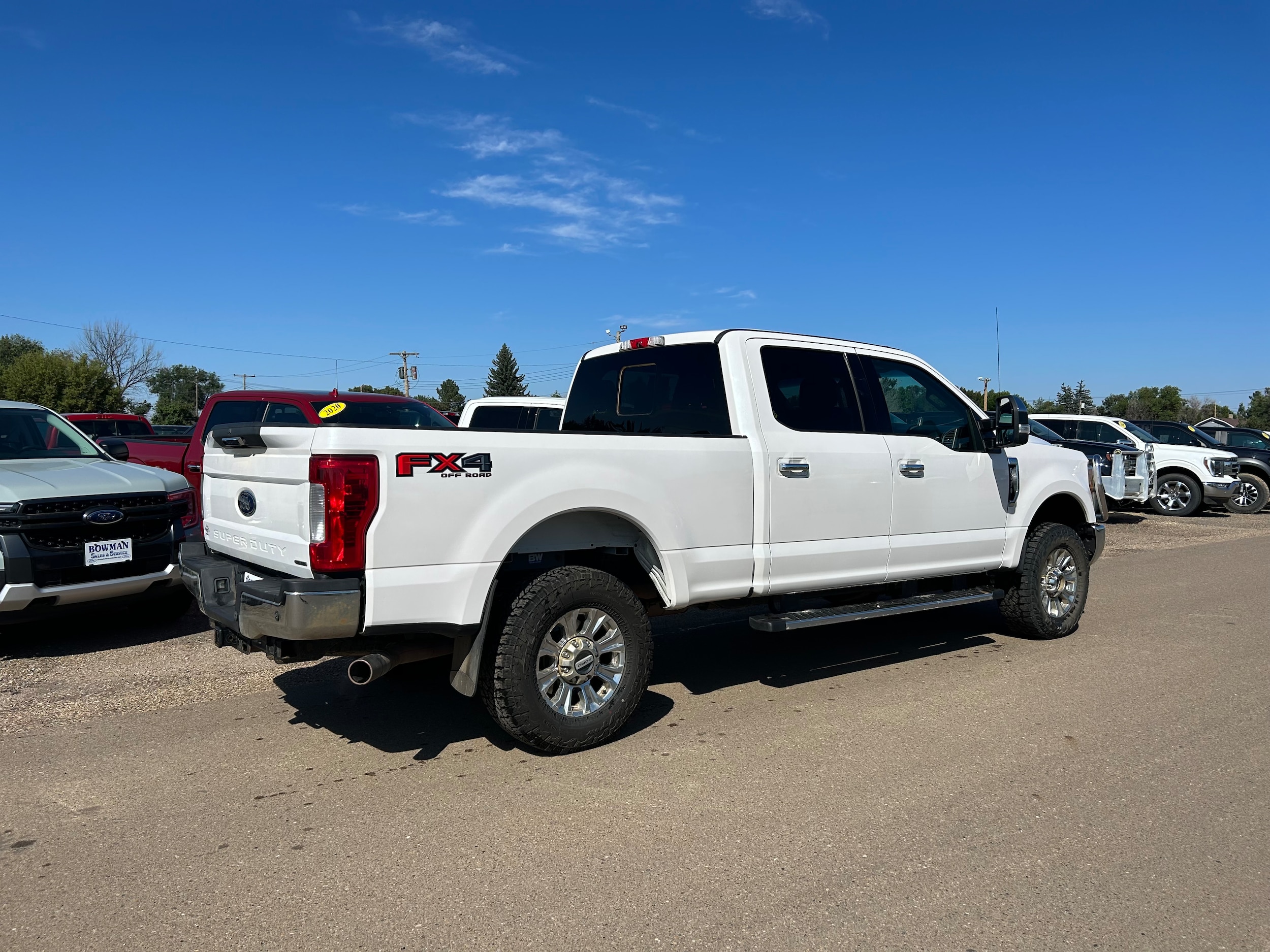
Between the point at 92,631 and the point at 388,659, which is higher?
the point at 388,659

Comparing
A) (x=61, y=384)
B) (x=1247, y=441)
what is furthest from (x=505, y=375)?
(x=1247, y=441)

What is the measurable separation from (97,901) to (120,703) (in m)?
2.56

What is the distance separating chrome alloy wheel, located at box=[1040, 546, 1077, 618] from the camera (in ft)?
22.9

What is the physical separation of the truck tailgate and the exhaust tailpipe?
46cm

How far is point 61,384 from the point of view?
64.8 meters

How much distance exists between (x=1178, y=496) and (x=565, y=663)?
17.6 metres

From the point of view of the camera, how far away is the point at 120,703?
539 cm

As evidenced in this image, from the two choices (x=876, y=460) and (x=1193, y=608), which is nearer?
(x=876, y=460)

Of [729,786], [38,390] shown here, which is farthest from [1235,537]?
[38,390]

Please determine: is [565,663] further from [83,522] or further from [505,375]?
[505,375]

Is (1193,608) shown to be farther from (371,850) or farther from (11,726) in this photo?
(11,726)

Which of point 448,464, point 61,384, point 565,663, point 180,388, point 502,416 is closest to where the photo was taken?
point 448,464

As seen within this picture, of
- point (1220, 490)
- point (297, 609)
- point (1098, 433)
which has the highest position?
point (1098, 433)

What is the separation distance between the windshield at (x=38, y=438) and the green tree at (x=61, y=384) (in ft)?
204
